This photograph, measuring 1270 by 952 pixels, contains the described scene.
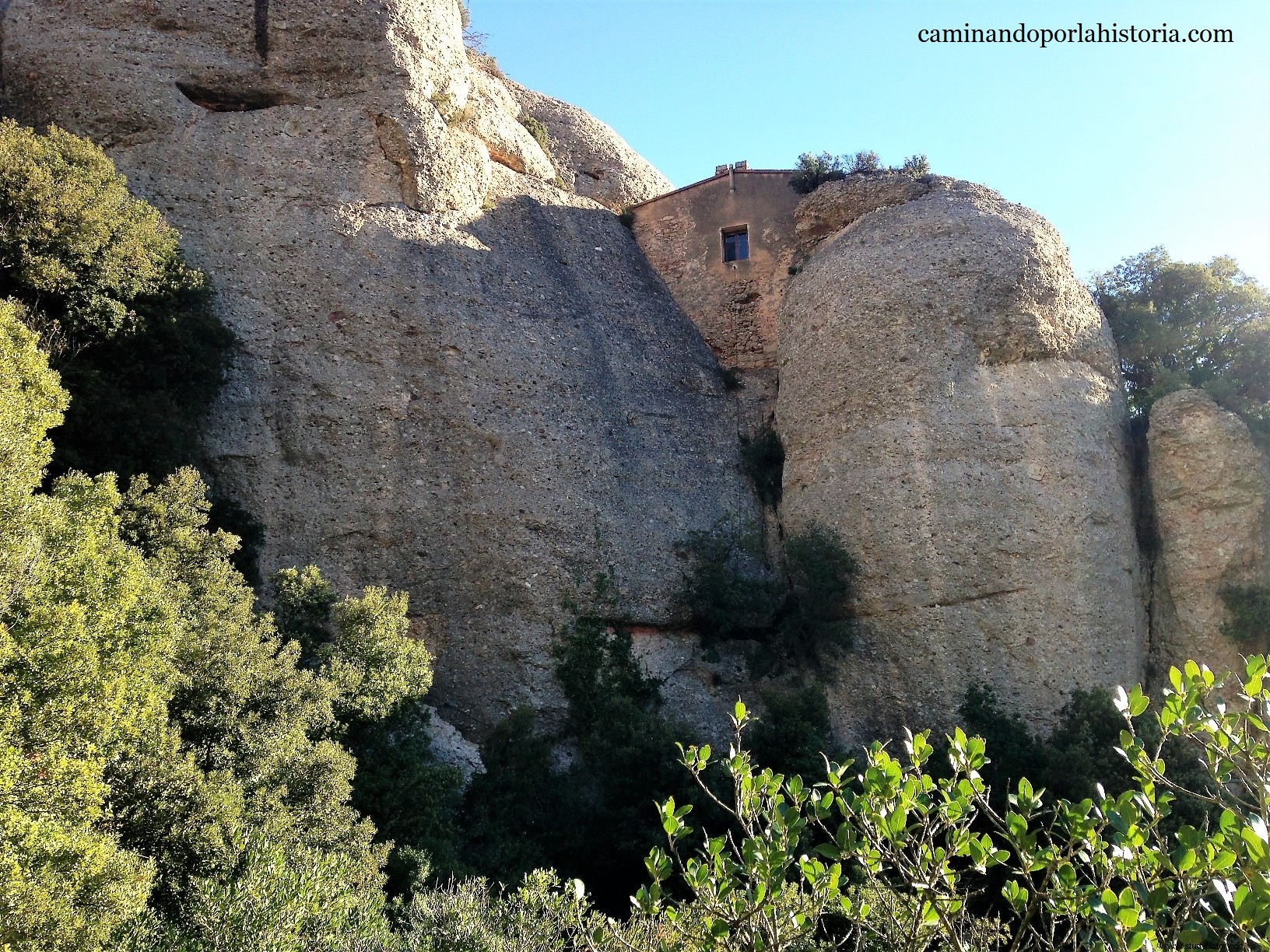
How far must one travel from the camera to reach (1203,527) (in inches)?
756

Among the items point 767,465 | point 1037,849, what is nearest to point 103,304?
point 767,465

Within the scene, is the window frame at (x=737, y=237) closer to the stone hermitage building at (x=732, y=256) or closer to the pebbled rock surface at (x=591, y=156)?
the stone hermitage building at (x=732, y=256)

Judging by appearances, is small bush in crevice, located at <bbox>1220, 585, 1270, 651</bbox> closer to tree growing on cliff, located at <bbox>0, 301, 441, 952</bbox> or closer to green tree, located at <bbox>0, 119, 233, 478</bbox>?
tree growing on cliff, located at <bbox>0, 301, 441, 952</bbox>

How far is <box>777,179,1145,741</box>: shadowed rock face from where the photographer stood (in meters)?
18.2

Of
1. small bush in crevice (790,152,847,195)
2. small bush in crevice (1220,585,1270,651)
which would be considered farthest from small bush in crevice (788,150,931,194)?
small bush in crevice (1220,585,1270,651)

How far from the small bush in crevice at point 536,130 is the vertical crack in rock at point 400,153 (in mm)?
7568

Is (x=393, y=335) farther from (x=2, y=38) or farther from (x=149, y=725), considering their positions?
(x=149, y=725)

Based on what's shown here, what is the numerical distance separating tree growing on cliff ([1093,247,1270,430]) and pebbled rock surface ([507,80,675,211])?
44.0ft

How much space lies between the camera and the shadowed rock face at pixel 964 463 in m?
18.2

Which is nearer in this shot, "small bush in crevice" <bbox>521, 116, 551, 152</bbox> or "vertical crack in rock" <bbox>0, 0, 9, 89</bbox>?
"vertical crack in rock" <bbox>0, 0, 9, 89</bbox>

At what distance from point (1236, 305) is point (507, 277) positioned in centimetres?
1591

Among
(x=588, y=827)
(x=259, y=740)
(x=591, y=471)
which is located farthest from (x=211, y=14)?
(x=588, y=827)

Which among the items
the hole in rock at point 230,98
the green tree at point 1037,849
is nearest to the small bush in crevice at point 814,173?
the hole in rock at point 230,98

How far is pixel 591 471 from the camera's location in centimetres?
2017
